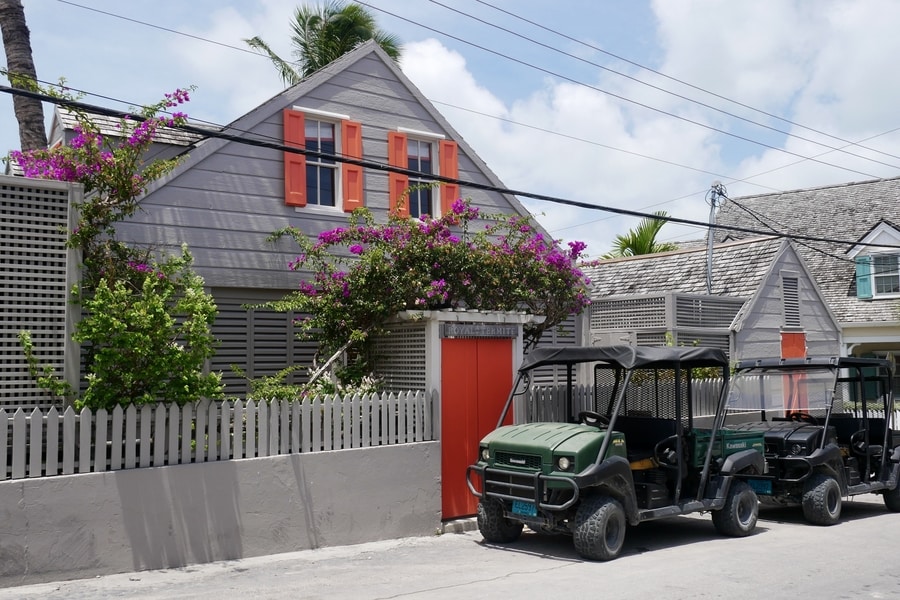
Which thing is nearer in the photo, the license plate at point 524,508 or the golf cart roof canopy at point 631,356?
the license plate at point 524,508

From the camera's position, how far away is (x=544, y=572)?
338 inches

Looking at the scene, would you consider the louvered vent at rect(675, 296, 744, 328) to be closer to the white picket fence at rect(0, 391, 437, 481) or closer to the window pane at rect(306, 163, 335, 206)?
the window pane at rect(306, 163, 335, 206)

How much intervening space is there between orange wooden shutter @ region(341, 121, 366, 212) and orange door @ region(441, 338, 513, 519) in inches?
136

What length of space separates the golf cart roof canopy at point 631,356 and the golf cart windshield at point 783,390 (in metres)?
2.43

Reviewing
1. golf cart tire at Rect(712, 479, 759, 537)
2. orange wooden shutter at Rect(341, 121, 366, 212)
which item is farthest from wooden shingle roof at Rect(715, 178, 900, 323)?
orange wooden shutter at Rect(341, 121, 366, 212)

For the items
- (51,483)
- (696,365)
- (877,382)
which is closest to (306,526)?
(51,483)

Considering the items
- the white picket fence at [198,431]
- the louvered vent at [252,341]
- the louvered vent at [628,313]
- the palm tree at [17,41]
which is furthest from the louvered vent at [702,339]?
the palm tree at [17,41]

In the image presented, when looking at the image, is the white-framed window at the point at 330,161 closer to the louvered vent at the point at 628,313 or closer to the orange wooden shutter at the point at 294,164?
the orange wooden shutter at the point at 294,164

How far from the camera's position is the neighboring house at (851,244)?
26.0 m

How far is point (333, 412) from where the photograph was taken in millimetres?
10125

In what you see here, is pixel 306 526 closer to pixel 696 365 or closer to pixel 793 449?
pixel 696 365

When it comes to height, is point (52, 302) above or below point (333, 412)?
above

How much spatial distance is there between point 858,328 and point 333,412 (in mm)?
20923

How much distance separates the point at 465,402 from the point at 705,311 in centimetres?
843
